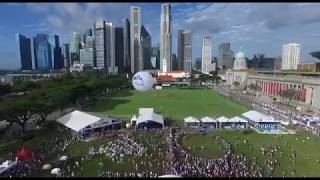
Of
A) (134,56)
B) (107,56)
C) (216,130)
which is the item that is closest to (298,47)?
(134,56)

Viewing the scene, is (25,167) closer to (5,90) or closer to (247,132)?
(247,132)

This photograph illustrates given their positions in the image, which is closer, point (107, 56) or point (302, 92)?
point (302, 92)

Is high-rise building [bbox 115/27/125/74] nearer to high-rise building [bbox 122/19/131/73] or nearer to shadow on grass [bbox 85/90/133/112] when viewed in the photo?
high-rise building [bbox 122/19/131/73]

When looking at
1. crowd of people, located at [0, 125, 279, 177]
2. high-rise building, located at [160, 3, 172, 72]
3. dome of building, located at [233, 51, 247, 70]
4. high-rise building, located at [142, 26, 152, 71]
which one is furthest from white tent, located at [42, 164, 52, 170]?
high-rise building, located at [160, 3, 172, 72]

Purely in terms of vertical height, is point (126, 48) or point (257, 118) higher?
point (126, 48)

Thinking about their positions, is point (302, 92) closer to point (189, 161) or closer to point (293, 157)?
point (293, 157)

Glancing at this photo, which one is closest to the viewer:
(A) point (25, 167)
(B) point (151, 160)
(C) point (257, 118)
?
(A) point (25, 167)

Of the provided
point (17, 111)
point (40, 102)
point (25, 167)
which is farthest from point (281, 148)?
point (40, 102)
